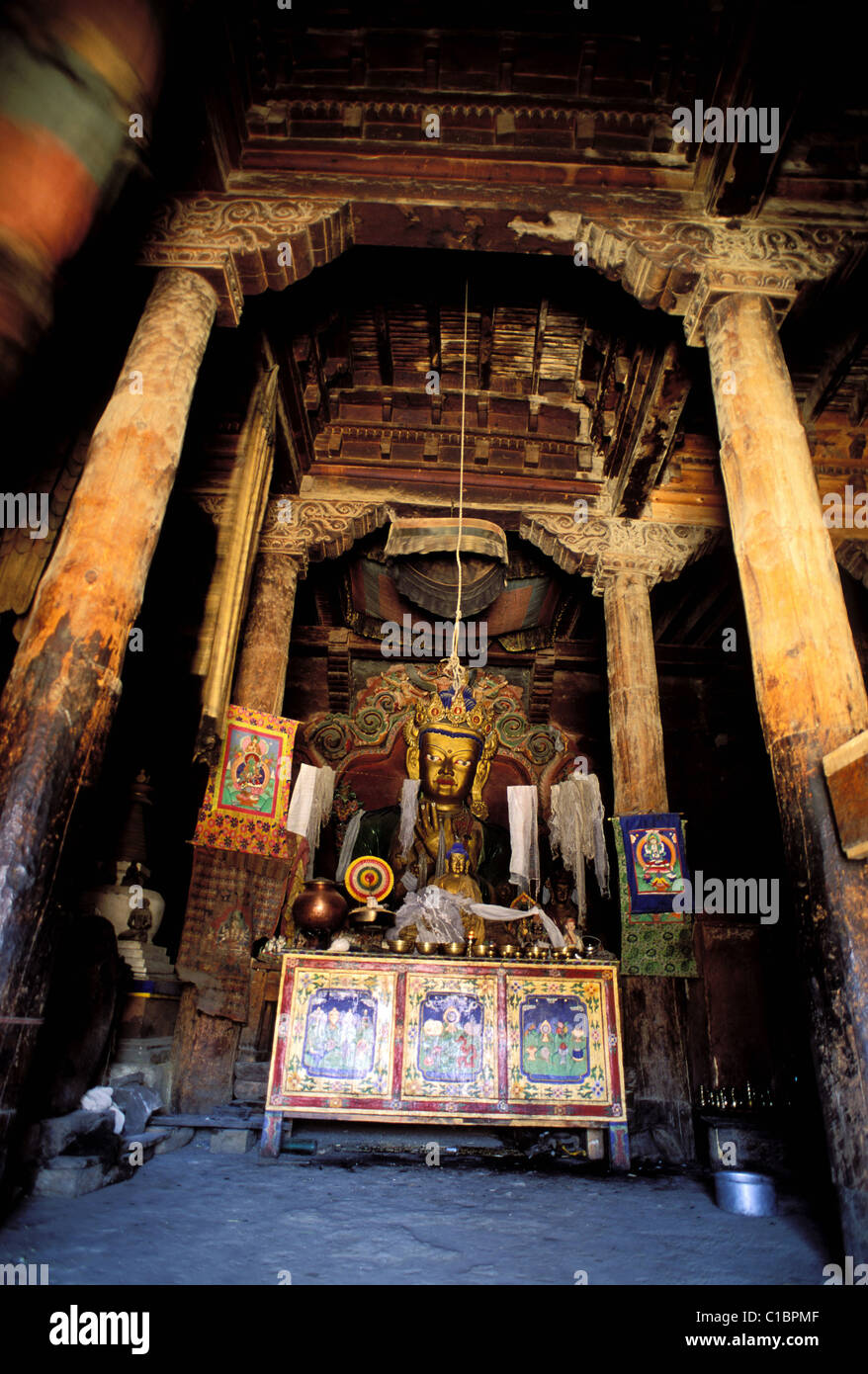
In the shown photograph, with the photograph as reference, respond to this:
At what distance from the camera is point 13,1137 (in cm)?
268

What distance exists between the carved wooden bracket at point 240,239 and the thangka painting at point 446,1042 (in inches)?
171

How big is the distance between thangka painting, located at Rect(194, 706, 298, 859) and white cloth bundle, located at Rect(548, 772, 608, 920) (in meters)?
3.60

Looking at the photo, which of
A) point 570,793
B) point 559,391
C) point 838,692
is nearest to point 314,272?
point 559,391

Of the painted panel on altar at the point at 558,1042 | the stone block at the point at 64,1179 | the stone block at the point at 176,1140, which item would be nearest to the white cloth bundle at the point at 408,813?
the painted panel on altar at the point at 558,1042

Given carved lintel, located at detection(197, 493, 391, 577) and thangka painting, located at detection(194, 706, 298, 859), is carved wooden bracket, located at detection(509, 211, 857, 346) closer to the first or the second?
carved lintel, located at detection(197, 493, 391, 577)

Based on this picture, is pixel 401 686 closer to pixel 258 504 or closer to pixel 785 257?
pixel 258 504

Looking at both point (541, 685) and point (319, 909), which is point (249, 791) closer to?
point (319, 909)

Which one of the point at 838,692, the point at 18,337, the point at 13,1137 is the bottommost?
the point at 13,1137

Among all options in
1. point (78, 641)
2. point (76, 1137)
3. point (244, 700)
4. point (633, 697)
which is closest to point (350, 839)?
point (244, 700)

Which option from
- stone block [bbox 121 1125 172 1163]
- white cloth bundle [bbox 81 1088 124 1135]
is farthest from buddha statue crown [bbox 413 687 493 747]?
white cloth bundle [bbox 81 1088 124 1135]

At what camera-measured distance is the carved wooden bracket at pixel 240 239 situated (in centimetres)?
470

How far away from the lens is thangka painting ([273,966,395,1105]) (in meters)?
3.98

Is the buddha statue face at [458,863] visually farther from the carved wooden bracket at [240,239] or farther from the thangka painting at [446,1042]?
the carved wooden bracket at [240,239]

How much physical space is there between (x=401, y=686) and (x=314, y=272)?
592cm
